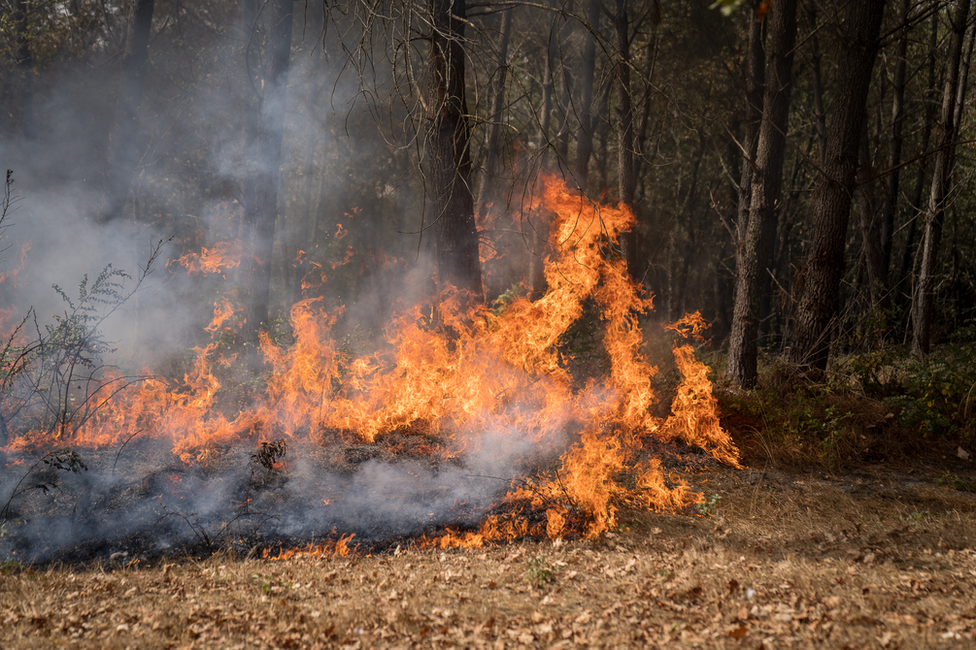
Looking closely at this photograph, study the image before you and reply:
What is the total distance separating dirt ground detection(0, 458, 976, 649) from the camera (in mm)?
3582

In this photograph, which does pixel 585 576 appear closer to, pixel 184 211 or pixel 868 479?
pixel 868 479

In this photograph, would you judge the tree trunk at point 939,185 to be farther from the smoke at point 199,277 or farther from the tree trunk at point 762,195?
the smoke at point 199,277

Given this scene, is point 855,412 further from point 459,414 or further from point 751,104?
point 751,104

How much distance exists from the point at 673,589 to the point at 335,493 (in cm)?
361

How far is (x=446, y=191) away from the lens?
804cm

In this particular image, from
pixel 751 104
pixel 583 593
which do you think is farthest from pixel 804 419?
pixel 751 104

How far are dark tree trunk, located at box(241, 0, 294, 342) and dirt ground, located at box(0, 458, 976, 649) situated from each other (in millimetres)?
5422

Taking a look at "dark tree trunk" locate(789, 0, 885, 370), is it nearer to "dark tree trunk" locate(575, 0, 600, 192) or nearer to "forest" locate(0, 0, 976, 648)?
"forest" locate(0, 0, 976, 648)

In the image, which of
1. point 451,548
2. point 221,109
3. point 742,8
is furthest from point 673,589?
point 221,109

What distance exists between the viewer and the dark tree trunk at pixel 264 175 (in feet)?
32.0

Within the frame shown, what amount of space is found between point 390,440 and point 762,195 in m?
7.40

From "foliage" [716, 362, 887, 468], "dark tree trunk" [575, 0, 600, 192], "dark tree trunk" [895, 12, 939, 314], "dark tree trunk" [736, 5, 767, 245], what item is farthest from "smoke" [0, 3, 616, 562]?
"dark tree trunk" [895, 12, 939, 314]

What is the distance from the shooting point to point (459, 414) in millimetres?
7684

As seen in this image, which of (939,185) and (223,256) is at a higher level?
(939,185)
